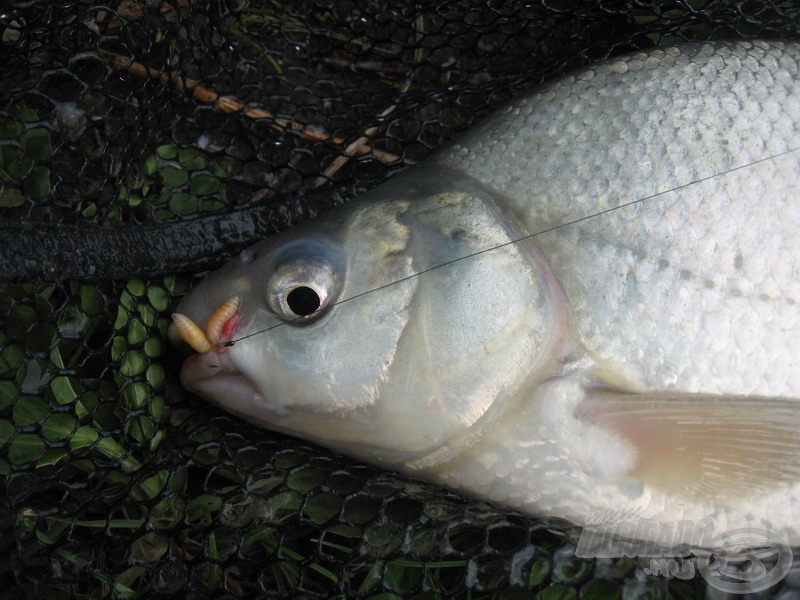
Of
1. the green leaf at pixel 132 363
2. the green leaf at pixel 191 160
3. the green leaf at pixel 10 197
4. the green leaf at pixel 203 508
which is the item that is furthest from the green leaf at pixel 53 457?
the green leaf at pixel 191 160

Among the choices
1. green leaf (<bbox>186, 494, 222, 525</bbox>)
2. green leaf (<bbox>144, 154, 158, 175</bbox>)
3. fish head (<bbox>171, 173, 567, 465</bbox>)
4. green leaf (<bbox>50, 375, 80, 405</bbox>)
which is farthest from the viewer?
green leaf (<bbox>144, 154, 158, 175</bbox>)

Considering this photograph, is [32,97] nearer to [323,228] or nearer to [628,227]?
[323,228]

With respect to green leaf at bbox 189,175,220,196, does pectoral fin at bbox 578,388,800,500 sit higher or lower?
lower

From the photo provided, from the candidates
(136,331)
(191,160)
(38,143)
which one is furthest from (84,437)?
(191,160)

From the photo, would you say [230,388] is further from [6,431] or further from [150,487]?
[6,431]

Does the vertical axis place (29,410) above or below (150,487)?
above

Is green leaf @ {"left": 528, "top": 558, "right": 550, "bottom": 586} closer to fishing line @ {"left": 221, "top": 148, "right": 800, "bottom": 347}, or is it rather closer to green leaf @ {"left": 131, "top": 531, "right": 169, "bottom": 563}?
fishing line @ {"left": 221, "top": 148, "right": 800, "bottom": 347}

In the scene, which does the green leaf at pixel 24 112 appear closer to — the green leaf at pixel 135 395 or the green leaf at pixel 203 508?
the green leaf at pixel 135 395

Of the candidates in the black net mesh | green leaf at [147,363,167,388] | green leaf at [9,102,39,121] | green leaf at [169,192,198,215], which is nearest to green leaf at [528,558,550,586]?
the black net mesh
